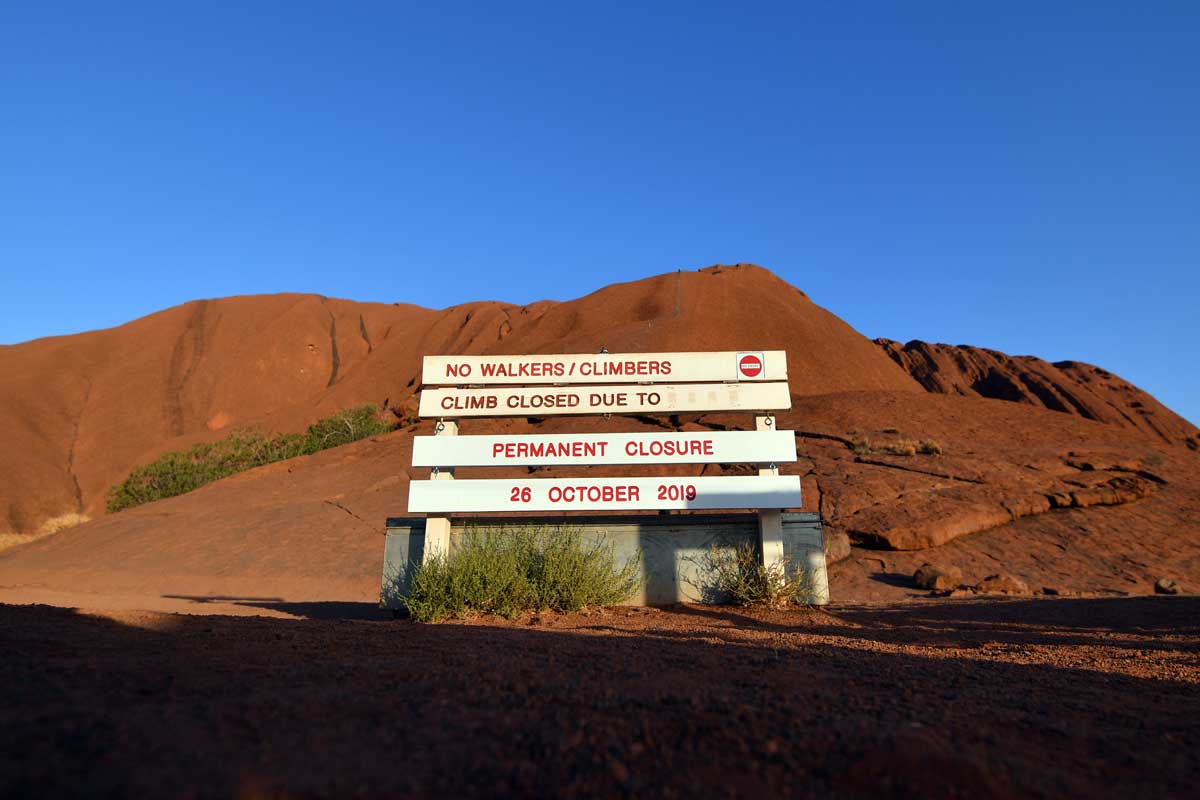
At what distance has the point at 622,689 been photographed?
12.8ft

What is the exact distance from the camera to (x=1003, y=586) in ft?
43.9

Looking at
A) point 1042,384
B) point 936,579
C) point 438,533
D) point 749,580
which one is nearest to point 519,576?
point 438,533

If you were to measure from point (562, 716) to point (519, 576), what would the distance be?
669cm

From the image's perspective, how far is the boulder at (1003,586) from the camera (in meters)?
13.3

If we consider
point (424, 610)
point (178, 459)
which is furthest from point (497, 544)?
point (178, 459)

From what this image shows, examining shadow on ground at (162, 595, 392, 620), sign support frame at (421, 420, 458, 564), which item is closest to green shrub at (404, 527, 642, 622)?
sign support frame at (421, 420, 458, 564)

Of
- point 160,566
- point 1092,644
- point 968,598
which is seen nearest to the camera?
point 1092,644

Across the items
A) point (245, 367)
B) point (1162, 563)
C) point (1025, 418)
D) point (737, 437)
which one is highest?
point (245, 367)

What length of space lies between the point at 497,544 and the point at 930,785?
8749 millimetres

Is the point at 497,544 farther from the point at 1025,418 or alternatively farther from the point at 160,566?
A: the point at 1025,418

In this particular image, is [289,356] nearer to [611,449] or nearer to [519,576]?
[611,449]

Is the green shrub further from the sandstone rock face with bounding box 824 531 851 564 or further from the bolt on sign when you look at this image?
the sandstone rock face with bounding box 824 531 851 564

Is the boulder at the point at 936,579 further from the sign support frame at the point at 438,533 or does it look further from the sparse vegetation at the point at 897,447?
the sign support frame at the point at 438,533

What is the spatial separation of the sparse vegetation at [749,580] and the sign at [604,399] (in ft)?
7.28
